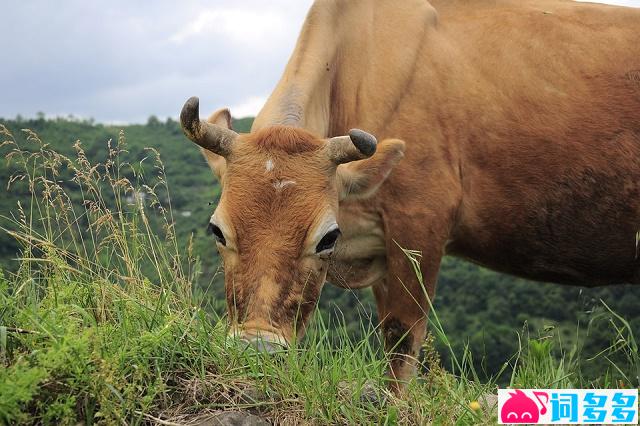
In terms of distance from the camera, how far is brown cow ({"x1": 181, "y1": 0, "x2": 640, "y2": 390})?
237 inches

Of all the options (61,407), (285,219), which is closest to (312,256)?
(285,219)

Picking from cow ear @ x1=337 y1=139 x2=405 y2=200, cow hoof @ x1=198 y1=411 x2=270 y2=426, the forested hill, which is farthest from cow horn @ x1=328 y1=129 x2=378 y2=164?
the forested hill

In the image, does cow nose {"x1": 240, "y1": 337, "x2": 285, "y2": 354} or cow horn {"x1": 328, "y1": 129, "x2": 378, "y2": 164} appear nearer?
cow nose {"x1": 240, "y1": 337, "x2": 285, "y2": 354}

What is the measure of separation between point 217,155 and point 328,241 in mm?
1227

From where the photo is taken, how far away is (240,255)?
187 inches

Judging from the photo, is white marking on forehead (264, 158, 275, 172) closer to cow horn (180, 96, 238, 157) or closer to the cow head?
the cow head

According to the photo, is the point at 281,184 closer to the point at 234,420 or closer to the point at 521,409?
the point at 234,420

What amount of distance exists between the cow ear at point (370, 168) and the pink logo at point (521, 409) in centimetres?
206

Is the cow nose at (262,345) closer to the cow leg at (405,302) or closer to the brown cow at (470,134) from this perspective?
the brown cow at (470,134)

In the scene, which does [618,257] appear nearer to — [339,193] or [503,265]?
[503,265]

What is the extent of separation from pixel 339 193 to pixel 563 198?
1913 mm

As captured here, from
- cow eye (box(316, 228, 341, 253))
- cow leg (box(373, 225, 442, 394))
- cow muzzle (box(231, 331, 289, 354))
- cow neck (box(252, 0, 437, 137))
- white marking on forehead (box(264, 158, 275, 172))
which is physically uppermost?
cow neck (box(252, 0, 437, 137))

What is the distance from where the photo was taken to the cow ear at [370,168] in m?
5.52

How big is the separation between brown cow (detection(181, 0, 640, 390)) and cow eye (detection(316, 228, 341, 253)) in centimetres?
64
